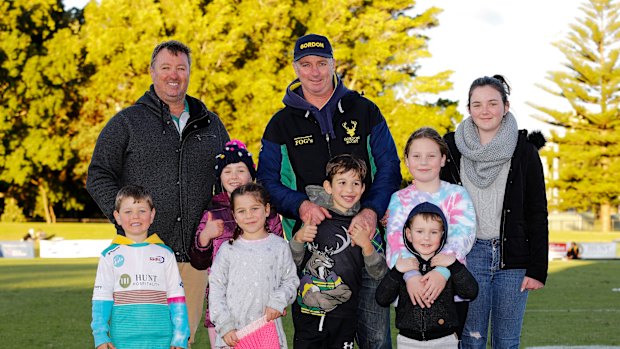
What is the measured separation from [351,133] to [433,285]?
1133 millimetres

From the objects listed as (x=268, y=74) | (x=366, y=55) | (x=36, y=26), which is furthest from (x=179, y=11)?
(x=36, y=26)

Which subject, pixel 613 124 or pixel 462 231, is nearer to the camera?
pixel 462 231

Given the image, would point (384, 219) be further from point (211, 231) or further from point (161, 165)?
point (161, 165)

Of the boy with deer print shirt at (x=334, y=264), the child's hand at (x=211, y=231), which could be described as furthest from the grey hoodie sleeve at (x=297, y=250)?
the child's hand at (x=211, y=231)

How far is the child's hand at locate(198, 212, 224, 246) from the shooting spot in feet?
17.4

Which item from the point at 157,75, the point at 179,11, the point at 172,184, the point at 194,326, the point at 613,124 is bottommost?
the point at 194,326

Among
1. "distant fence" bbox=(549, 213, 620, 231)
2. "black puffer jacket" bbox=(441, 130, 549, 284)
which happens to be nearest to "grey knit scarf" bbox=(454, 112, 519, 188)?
"black puffer jacket" bbox=(441, 130, 549, 284)

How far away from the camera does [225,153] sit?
18.2ft

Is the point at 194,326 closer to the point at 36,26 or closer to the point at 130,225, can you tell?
the point at 130,225

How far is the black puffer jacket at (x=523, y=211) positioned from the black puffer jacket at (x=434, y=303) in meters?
0.41

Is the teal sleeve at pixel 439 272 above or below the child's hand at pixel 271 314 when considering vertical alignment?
above

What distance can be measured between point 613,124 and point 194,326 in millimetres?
50135

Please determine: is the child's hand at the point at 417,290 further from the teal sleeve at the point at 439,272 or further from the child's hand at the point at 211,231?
the child's hand at the point at 211,231

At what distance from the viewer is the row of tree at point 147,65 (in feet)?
116
